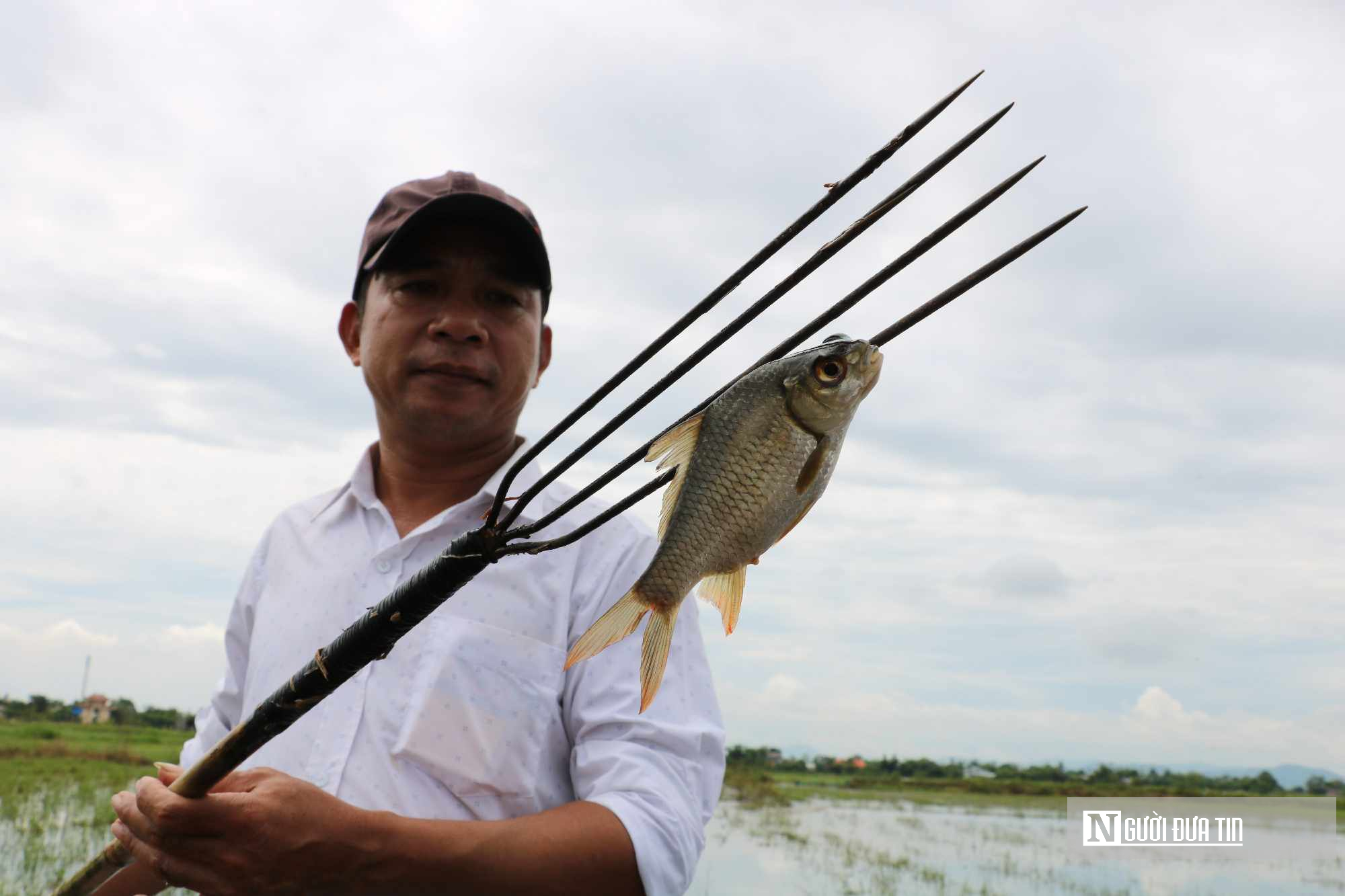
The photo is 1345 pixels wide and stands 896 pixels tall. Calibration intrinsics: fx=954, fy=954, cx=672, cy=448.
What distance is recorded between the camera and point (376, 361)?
8.86 ft

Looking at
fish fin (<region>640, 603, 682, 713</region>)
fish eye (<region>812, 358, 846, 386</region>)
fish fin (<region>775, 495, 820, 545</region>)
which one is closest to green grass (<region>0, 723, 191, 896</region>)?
fish fin (<region>640, 603, 682, 713</region>)

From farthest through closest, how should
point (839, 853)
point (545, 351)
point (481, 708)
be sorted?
1. point (839, 853)
2. point (545, 351)
3. point (481, 708)

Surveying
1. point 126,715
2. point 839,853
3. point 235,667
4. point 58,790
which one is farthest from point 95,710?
point 235,667

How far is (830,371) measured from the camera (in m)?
1.03

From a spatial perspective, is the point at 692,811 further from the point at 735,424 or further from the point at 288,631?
the point at 735,424

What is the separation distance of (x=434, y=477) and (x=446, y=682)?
2.46 ft

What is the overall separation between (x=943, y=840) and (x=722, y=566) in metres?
13.3

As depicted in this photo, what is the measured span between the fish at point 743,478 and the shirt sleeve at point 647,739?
1200mm

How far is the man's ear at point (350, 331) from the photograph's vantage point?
10.3ft

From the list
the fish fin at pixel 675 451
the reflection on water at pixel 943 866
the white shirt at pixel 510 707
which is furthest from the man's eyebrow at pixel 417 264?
the reflection on water at pixel 943 866

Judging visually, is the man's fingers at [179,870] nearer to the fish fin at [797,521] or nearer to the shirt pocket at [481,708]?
the shirt pocket at [481,708]

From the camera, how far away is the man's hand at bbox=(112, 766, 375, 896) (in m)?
1.79

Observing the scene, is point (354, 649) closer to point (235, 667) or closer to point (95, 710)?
point (235, 667)

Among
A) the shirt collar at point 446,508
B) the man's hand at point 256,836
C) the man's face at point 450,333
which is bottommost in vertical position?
the man's hand at point 256,836
